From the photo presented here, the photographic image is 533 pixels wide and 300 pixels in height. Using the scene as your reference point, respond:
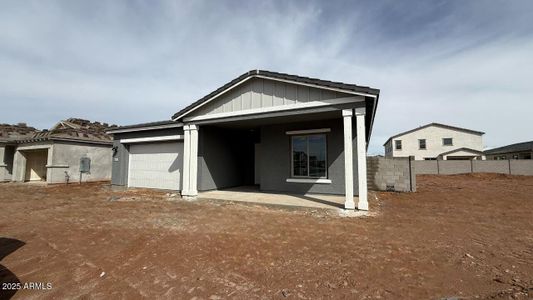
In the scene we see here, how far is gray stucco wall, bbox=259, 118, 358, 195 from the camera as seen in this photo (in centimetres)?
919

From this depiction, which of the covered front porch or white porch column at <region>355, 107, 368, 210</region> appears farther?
the covered front porch

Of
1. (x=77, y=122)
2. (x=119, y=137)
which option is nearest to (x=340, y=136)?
(x=119, y=137)

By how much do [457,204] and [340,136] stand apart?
456 cm

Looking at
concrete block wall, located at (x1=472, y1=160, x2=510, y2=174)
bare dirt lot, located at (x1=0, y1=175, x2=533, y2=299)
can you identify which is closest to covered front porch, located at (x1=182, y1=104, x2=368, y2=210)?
bare dirt lot, located at (x1=0, y1=175, x2=533, y2=299)

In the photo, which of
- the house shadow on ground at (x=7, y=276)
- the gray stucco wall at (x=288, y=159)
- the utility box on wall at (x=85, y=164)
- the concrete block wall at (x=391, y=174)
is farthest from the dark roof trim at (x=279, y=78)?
the utility box on wall at (x=85, y=164)

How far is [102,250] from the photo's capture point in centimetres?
404

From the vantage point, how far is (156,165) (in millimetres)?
11875

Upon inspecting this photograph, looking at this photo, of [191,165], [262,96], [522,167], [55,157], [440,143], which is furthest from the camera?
[440,143]

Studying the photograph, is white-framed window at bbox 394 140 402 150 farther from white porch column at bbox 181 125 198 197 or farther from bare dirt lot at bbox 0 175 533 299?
white porch column at bbox 181 125 198 197

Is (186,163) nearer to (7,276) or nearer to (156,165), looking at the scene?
(156,165)

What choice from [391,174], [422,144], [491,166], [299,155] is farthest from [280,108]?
[422,144]

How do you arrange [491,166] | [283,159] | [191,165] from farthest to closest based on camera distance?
[491,166] < [283,159] < [191,165]

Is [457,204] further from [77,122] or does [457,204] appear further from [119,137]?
[77,122]

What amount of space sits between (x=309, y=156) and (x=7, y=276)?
854cm
